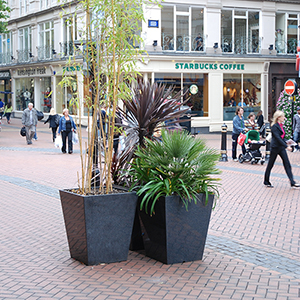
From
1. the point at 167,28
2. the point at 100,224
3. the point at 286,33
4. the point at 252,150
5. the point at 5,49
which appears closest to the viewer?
the point at 100,224

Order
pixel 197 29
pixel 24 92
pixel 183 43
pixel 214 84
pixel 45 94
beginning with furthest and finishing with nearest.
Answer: pixel 24 92, pixel 45 94, pixel 214 84, pixel 197 29, pixel 183 43

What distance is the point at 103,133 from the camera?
576 cm

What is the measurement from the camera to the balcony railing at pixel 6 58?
137ft

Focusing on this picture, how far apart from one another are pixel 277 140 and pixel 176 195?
243 inches

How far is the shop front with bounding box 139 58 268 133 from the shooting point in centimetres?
2827

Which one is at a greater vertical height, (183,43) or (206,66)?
(183,43)

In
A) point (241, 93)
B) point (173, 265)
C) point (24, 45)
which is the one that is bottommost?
point (173, 265)

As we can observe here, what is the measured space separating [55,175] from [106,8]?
7864 millimetres

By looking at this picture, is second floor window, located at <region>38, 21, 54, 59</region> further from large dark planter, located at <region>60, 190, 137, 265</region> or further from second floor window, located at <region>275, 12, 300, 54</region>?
large dark planter, located at <region>60, 190, 137, 265</region>

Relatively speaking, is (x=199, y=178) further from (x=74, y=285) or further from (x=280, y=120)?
(x=280, y=120)

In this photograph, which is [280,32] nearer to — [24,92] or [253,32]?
[253,32]

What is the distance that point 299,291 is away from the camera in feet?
15.9

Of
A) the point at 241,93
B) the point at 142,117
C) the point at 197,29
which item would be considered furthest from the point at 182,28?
the point at 142,117

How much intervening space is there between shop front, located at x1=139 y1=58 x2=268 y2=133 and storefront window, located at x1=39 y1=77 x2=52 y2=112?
11083 mm
